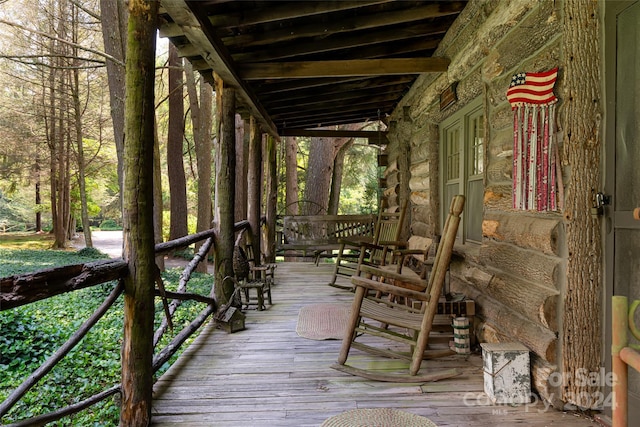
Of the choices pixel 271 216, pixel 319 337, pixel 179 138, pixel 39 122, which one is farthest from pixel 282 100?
pixel 39 122

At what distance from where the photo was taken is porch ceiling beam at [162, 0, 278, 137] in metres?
2.48

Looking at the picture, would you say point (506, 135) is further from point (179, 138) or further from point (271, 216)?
point (179, 138)

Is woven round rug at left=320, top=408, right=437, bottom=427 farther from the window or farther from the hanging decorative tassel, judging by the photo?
the window

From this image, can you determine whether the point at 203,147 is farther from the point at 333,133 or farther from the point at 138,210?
the point at 138,210

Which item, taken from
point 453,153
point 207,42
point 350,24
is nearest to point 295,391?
point 207,42

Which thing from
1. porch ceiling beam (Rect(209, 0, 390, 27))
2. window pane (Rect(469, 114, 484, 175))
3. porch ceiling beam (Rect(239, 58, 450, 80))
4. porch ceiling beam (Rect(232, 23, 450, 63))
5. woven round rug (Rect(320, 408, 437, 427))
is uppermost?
porch ceiling beam (Rect(232, 23, 450, 63))

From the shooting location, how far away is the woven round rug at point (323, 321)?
3293 mm

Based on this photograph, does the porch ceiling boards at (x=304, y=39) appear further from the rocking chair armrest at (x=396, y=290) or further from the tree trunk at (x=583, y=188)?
the rocking chair armrest at (x=396, y=290)

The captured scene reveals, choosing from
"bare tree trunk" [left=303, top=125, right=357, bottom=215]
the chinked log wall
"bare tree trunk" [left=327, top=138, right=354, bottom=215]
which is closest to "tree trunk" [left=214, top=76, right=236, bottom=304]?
Answer: the chinked log wall

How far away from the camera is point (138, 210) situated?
6.34 feet

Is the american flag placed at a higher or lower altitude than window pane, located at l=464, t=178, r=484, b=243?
higher

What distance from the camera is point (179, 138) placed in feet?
31.7

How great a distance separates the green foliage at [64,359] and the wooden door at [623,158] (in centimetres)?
311

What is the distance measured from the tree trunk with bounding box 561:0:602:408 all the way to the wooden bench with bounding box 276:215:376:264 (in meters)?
5.57
